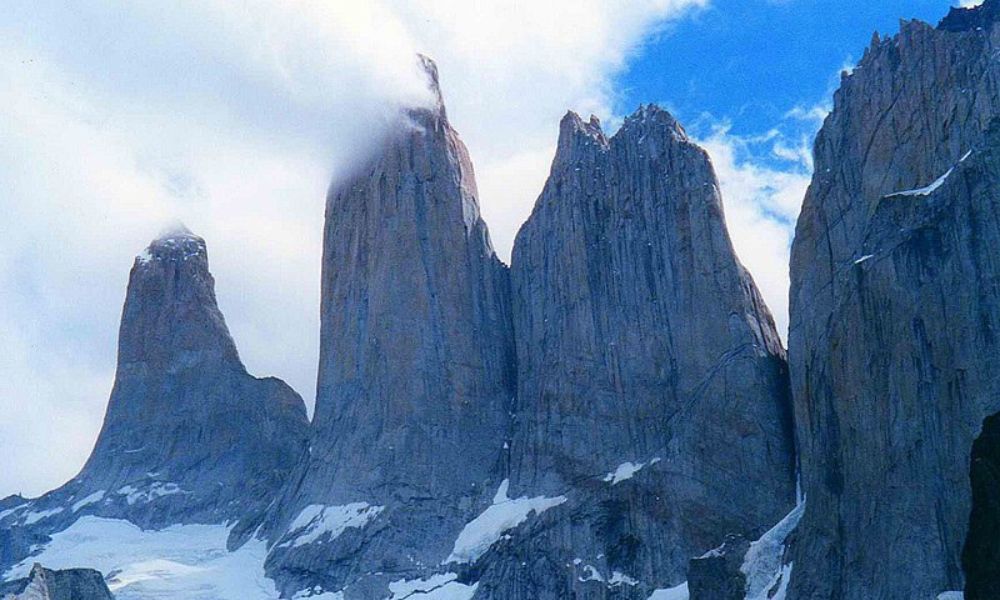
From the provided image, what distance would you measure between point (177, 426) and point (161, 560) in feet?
54.2

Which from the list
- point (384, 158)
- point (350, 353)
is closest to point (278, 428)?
point (350, 353)

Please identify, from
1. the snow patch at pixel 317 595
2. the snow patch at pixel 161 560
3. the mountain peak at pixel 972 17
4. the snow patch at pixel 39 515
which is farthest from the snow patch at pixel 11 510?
the mountain peak at pixel 972 17

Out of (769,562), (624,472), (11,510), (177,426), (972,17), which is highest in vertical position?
(972,17)

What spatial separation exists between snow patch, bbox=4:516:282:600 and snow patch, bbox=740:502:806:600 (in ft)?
128

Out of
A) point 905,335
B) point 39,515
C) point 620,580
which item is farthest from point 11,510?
point 905,335

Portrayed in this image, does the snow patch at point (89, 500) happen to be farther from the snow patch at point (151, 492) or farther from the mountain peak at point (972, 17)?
the mountain peak at point (972, 17)

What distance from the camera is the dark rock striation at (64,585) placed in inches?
3809

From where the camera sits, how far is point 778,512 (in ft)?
296

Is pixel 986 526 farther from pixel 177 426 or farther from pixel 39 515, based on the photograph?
pixel 39 515

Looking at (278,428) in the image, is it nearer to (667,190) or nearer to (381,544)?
(381,544)

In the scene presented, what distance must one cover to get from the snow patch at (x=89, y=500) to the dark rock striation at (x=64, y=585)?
89.5 feet

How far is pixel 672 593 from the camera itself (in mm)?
90750

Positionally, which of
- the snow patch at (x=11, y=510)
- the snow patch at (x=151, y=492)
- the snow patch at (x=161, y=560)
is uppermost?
the snow patch at (x=151, y=492)

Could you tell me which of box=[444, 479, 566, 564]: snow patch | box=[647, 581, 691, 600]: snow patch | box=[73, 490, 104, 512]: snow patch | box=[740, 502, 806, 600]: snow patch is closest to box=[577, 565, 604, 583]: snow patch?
box=[647, 581, 691, 600]: snow patch
